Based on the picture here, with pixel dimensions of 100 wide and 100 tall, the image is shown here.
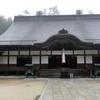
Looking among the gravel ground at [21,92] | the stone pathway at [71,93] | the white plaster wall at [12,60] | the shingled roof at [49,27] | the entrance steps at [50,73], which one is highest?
the shingled roof at [49,27]

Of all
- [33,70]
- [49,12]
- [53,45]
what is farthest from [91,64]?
[49,12]

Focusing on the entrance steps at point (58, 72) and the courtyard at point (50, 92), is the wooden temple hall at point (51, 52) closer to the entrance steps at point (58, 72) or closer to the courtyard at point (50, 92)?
the entrance steps at point (58, 72)

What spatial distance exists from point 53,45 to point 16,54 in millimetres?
3171

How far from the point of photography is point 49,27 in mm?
18844

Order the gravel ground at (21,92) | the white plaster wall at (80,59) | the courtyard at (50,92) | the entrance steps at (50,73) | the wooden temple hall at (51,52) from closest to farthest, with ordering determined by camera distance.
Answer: the courtyard at (50,92), the gravel ground at (21,92), the entrance steps at (50,73), the wooden temple hall at (51,52), the white plaster wall at (80,59)

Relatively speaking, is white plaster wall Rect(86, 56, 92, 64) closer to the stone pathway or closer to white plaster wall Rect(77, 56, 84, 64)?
white plaster wall Rect(77, 56, 84, 64)

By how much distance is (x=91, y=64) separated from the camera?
1523 cm

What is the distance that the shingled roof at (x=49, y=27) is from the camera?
1706cm

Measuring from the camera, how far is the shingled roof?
1706 centimetres

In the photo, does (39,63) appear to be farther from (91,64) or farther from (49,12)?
(49,12)

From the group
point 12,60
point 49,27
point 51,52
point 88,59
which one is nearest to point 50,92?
point 51,52

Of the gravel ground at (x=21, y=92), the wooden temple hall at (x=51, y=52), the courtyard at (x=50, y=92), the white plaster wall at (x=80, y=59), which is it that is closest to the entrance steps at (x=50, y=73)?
the wooden temple hall at (x=51, y=52)

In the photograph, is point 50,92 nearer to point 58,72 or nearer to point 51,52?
point 58,72

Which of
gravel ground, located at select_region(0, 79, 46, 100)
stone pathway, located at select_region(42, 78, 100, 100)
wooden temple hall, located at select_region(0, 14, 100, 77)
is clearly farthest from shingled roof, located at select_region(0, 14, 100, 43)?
stone pathway, located at select_region(42, 78, 100, 100)
